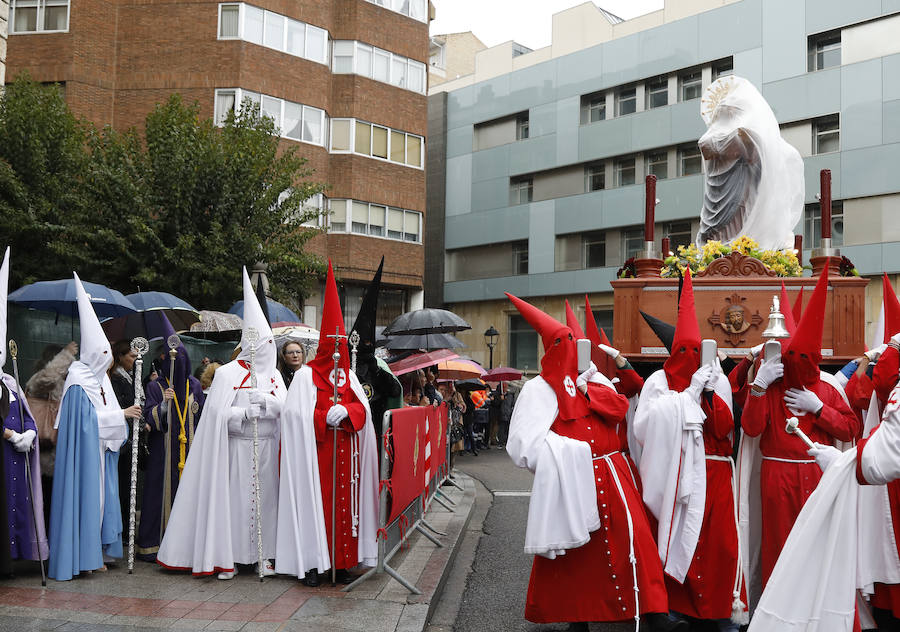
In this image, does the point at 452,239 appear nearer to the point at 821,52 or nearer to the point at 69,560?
the point at 821,52

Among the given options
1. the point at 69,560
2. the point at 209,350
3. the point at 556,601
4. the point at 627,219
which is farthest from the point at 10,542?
the point at 627,219

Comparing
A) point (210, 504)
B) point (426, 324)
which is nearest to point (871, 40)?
point (426, 324)

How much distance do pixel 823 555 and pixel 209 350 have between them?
32.5 ft

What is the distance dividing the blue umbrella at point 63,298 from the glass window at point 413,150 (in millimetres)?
22826

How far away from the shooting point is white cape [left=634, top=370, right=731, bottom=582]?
19.4ft

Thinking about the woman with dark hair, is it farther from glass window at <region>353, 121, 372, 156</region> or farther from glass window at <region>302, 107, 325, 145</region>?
glass window at <region>353, 121, 372, 156</region>

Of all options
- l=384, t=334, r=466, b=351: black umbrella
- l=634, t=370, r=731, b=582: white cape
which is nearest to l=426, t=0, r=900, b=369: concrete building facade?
l=384, t=334, r=466, b=351: black umbrella

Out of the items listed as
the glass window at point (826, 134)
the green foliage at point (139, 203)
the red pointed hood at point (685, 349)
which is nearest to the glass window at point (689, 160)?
the glass window at point (826, 134)

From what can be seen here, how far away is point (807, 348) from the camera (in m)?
5.91

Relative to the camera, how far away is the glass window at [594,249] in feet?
118

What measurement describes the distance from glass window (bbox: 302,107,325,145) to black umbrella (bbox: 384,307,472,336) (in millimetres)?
17956

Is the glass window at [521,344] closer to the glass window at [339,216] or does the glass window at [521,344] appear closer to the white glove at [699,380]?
the glass window at [339,216]

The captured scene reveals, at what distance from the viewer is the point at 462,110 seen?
132 ft

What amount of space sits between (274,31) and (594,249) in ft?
52.5
